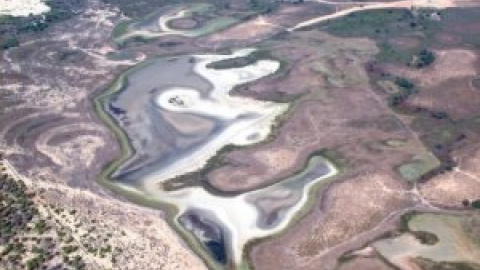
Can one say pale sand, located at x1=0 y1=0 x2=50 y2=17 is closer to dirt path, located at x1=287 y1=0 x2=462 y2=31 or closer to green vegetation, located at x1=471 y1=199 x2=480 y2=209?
dirt path, located at x1=287 y1=0 x2=462 y2=31

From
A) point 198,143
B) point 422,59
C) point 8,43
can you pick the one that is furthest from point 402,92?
point 8,43

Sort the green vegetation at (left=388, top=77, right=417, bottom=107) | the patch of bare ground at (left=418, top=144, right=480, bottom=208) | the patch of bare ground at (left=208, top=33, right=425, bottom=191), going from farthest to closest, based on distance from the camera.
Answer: the green vegetation at (left=388, top=77, right=417, bottom=107), the patch of bare ground at (left=208, top=33, right=425, bottom=191), the patch of bare ground at (left=418, top=144, right=480, bottom=208)

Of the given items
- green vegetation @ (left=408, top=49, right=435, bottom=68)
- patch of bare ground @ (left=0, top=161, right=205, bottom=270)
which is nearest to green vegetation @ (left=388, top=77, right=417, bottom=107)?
green vegetation @ (left=408, top=49, right=435, bottom=68)

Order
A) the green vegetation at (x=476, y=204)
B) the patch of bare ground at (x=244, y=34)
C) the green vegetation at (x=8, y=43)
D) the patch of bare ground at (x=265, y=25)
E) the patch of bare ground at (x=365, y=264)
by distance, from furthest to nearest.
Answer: the patch of bare ground at (x=265, y=25)
the patch of bare ground at (x=244, y=34)
the green vegetation at (x=8, y=43)
the green vegetation at (x=476, y=204)
the patch of bare ground at (x=365, y=264)

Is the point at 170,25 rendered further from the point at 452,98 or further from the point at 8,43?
the point at 452,98

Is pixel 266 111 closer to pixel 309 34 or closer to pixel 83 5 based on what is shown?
pixel 309 34

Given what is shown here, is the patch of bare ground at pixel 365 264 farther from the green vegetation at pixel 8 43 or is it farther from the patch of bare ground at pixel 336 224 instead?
the green vegetation at pixel 8 43

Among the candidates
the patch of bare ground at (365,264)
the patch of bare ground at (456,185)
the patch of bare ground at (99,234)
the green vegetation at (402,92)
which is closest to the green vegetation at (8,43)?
the patch of bare ground at (99,234)
